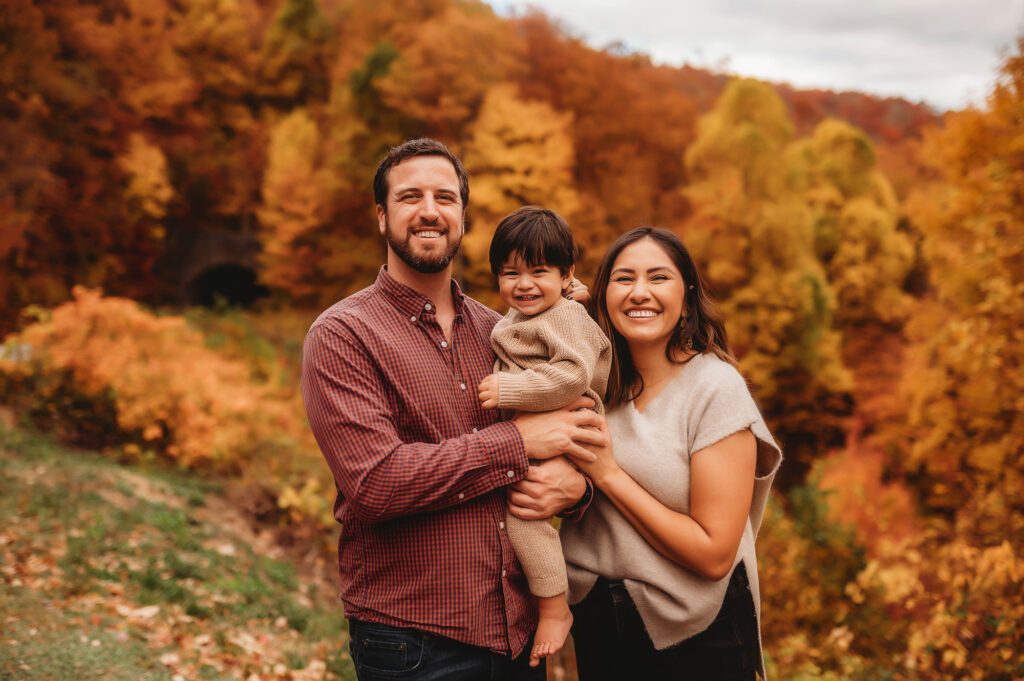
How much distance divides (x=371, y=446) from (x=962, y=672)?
455 centimetres

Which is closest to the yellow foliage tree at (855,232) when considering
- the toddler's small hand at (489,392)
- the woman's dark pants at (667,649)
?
the woman's dark pants at (667,649)

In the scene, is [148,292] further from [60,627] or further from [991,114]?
[991,114]

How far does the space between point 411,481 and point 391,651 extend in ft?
1.82

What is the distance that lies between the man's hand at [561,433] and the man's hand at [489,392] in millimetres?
99

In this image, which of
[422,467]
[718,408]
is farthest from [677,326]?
[422,467]

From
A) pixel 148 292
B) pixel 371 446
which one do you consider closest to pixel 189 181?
pixel 148 292

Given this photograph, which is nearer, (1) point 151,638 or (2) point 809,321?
(1) point 151,638

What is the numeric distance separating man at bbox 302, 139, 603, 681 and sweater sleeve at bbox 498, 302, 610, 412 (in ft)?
0.24

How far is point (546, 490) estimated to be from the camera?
7.01 feet

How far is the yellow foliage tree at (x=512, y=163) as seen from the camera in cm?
1762

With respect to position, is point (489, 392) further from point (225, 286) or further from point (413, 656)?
point (225, 286)

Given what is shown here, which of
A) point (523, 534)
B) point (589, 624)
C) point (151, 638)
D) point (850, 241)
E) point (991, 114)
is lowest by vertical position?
point (151, 638)

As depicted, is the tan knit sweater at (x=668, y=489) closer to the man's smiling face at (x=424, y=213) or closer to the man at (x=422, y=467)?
the man at (x=422, y=467)

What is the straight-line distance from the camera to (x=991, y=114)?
404 inches
